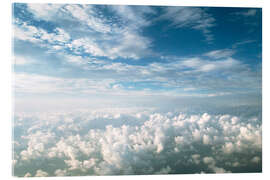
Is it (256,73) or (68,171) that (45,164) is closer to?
(68,171)

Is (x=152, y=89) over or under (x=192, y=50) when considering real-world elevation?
under

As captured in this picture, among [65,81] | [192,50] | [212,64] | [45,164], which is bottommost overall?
[45,164]

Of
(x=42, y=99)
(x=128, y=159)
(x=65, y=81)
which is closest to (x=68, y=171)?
(x=128, y=159)

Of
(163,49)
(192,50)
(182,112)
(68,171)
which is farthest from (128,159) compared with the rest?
(192,50)

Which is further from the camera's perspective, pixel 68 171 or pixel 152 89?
pixel 152 89

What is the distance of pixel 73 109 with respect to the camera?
11.8 feet

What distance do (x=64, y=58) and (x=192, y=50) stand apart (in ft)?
8.76

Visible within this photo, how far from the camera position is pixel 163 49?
379cm

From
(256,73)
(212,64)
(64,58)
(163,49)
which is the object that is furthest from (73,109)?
(256,73)

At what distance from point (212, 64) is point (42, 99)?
3.56m

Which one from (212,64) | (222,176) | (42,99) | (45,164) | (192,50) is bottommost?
A: (222,176)
